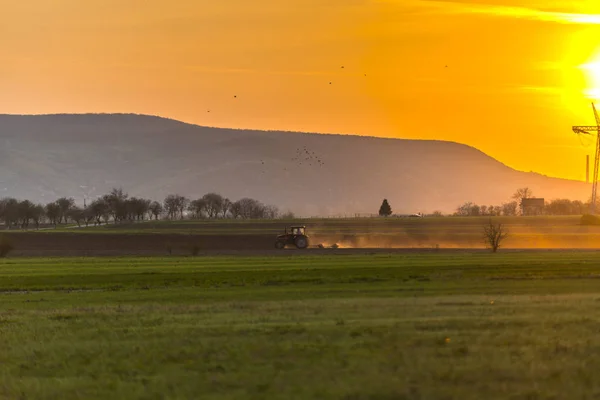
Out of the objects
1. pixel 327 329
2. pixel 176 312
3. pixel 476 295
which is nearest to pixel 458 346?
pixel 327 329

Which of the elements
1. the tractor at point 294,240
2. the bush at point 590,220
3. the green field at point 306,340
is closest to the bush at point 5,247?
the tractor at point 294,240

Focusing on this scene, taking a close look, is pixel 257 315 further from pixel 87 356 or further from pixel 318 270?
pixel 318 270

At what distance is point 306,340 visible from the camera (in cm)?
2334

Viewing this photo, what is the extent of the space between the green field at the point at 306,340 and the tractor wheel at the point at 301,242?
1611 inches

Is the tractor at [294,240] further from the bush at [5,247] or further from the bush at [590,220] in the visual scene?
the bush at [590,220]

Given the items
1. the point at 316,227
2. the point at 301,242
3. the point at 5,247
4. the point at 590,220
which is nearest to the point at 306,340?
the point at 301,242

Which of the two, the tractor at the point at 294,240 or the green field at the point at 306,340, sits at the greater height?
the tractor at the point at 294,240

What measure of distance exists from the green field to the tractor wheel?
40.9 metres

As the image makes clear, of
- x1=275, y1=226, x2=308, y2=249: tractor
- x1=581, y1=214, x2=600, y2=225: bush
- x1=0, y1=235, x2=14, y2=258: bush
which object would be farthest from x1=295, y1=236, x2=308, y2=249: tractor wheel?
x1=581, y1=214, x2=600, y2=225: bush

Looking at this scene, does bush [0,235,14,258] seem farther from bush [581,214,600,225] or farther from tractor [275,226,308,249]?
bush [581,214,600,225]

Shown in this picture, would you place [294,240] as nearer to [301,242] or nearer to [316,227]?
[301,242]

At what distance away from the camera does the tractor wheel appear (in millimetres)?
86875

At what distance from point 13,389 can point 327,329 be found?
9.18m

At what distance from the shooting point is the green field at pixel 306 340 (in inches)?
717
